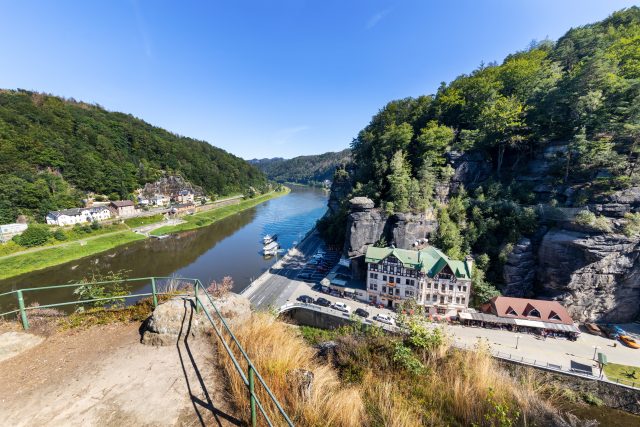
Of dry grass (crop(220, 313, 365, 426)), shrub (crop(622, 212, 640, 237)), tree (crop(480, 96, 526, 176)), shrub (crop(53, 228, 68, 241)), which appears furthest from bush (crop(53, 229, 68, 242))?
shrub (crop(622, 212, 640, 237))

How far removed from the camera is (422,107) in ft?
135

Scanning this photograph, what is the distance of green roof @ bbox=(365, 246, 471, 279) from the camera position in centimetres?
2273

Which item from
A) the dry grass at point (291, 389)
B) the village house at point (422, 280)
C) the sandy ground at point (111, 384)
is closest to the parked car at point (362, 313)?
the village house at point (422, 280)

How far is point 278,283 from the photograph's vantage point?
2877 cm

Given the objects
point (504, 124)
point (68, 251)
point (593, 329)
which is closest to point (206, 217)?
point (68, 251)

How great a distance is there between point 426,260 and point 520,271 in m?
10.0

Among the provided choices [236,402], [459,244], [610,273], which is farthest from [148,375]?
[610,273]

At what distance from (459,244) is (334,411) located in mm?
27250

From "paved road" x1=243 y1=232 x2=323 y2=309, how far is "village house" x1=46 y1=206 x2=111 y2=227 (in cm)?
4407

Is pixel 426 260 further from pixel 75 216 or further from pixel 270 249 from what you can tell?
pixel 75 216

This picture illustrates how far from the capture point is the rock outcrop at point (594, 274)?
20.9 metres

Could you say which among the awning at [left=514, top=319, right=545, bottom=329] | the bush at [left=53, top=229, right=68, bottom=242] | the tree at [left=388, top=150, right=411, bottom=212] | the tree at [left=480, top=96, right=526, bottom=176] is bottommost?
the awning at [left=514, top=319, right=545, bottom=329]

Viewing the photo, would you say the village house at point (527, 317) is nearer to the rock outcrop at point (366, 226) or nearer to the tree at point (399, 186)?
the rock outcrop at point (366, 226)

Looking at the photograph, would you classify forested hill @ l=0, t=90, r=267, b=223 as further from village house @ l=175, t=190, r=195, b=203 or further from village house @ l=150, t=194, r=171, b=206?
village house @ l=175, t=190, r=195, b=203
